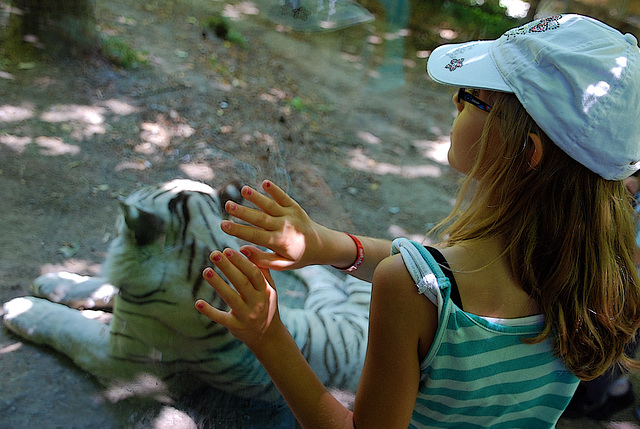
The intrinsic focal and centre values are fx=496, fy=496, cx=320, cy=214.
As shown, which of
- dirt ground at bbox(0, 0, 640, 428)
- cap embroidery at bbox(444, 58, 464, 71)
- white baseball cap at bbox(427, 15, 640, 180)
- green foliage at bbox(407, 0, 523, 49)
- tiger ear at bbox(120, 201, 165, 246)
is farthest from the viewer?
green foliage at bbox(407, 0, 523, 49)

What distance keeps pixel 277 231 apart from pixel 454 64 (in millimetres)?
588

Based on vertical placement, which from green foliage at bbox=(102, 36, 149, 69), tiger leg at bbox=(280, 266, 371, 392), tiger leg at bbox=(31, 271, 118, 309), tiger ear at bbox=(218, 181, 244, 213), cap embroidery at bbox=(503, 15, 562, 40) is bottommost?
tiger leg at bbox=(280, 266, 371, 392)

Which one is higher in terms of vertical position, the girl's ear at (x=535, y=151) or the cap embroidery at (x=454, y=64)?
the cap embroidery at (x=454, y=64)

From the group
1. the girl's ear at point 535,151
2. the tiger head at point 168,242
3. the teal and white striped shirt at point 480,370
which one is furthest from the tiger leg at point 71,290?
the girl's ear at point 535,151

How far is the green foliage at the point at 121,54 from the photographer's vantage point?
Answer: 3697 mm

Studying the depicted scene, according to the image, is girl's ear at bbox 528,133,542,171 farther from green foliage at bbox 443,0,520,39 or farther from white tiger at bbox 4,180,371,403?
green foliage at bbox 443,0,520,39

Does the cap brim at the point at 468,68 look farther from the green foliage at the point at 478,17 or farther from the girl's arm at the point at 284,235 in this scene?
the green foliage at the point at 478,17

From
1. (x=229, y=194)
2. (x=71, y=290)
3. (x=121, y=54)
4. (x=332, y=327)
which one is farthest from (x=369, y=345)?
(x=121, y=54)

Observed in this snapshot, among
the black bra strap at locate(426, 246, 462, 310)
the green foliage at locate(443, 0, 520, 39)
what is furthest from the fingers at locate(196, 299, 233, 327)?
the green foliage at locate(443, 0, 520, 39)

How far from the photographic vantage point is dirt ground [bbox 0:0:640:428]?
1.77 metres

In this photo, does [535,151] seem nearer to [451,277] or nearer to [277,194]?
[451,277]

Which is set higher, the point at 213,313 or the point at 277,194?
the point at 277,194

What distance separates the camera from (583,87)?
0.94m

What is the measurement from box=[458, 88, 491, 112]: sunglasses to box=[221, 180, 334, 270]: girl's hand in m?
0.49
